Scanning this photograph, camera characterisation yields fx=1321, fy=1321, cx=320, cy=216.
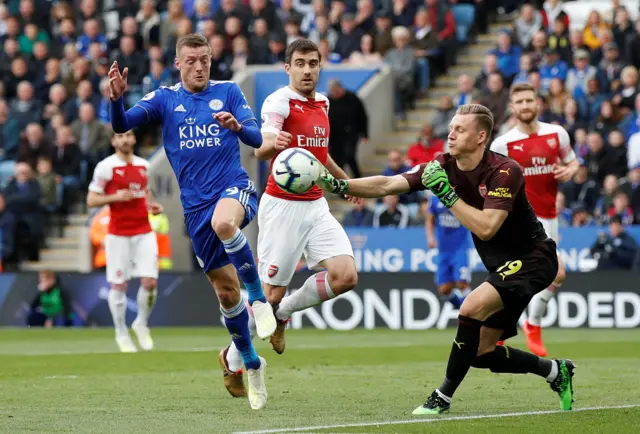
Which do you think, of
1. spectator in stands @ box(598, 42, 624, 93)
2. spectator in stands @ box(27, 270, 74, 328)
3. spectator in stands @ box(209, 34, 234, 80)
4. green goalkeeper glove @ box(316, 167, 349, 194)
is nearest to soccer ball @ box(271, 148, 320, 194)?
green goalkeeper glove @ box(316, 167, 349, 194)

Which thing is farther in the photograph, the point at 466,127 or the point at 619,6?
the point at 619,6

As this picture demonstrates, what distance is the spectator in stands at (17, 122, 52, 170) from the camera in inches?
1044

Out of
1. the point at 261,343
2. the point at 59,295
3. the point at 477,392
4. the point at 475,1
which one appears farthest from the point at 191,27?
the point at 477,392

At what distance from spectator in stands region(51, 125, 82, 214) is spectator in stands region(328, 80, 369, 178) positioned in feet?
17.2

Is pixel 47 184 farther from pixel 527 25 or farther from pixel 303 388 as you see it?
pixel 303 388

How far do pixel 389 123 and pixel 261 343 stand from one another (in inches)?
433

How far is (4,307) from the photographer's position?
2323 cm

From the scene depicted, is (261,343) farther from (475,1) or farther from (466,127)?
(475,1)

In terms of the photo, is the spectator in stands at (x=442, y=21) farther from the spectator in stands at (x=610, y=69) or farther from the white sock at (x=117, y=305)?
the white sock at (x=117, y=305)

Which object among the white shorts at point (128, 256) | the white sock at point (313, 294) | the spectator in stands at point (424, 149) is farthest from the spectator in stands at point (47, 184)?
the white sock at point (313, 294)

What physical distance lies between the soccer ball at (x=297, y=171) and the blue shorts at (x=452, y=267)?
997 cm

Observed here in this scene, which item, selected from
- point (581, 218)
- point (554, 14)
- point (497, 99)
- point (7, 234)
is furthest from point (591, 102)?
point (7, 234)

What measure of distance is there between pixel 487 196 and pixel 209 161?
2392 mm

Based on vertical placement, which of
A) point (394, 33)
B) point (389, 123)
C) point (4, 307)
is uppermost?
point (394, 33)
